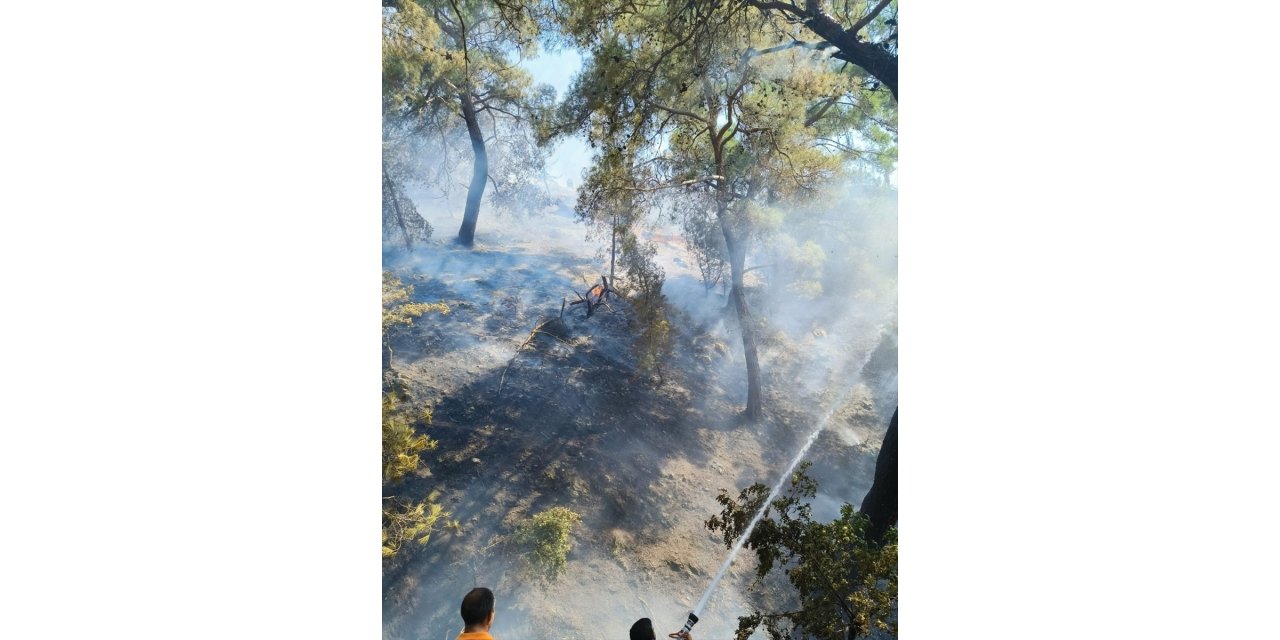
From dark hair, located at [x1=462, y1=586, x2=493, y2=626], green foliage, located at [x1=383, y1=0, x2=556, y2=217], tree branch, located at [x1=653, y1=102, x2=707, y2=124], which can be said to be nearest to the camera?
dark hair, located at [x1=462, y1=586, x2=493, y2=626]

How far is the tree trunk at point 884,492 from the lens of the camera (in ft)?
8.47

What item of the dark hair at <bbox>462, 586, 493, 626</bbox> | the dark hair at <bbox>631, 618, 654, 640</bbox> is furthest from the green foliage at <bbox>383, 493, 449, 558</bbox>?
the dark hair at <bbox>631, 618, 654, 640</bbox>

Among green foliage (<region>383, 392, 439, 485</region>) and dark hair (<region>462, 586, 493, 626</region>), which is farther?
green foliage (<region>383, 392, 439, 485</region>)

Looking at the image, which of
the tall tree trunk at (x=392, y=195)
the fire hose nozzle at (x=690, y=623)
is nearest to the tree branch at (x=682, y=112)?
the tall tree trunk at (x=392, y=195)

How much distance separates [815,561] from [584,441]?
1136 mm

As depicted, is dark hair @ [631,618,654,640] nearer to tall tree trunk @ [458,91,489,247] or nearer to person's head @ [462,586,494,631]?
person's head @ [462,586,494,631]

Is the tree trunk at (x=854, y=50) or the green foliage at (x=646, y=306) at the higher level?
the tree trunk at (x=854, y=50)

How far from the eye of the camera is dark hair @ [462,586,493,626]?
2318mm

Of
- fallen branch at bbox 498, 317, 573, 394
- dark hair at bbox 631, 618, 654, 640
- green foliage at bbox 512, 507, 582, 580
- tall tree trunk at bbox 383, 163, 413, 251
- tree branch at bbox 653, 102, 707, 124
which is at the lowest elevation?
dark hair at bbox 631, 618, 654, 640

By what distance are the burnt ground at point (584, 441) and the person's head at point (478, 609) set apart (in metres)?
0.06

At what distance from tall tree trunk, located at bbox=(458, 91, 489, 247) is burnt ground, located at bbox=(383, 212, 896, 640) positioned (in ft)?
0.29

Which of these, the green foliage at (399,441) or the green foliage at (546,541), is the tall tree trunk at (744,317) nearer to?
the green foliage at (546,541)
